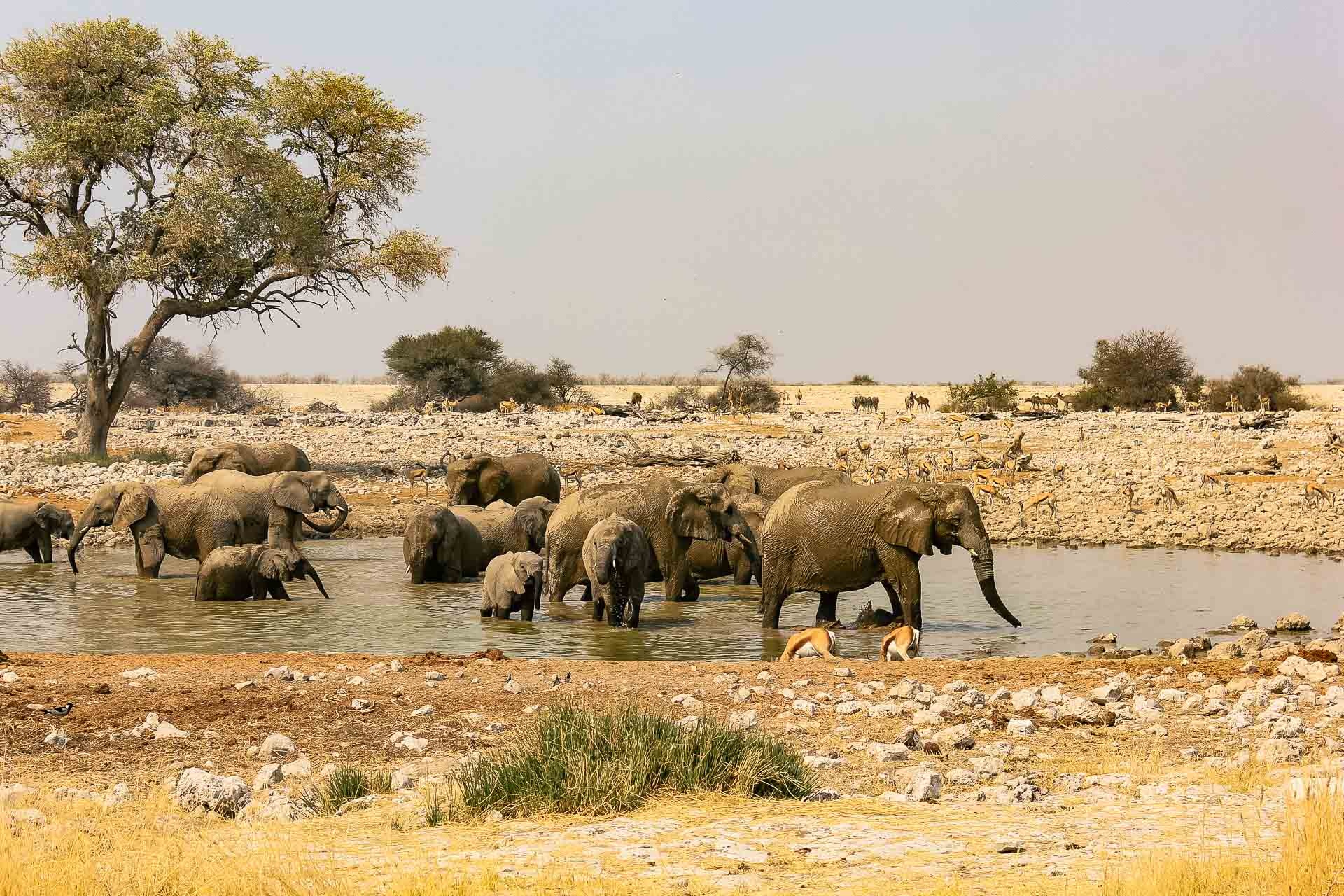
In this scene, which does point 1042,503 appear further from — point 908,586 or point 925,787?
point 925,787

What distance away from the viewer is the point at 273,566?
1814cm

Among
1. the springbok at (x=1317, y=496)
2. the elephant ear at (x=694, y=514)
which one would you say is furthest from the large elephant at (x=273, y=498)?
the springbok at (x=1317, y=496)

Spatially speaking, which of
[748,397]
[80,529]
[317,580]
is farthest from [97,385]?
[748,397]

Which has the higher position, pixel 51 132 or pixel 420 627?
pixel 51 132

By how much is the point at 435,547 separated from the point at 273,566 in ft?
7.33

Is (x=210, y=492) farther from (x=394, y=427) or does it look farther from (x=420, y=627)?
(x=394, y=427)

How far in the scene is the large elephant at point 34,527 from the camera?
855 inches

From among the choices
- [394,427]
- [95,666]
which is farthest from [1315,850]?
[394,427]

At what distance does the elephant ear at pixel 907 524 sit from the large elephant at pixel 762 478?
408 cm

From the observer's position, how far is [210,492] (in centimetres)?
2094

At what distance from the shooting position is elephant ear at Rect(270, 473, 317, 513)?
21.5 m

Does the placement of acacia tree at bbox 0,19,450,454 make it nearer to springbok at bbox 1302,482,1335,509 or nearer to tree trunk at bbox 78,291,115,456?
tree trunk at bbox 78,291,115,456

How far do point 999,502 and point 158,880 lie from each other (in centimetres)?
2319

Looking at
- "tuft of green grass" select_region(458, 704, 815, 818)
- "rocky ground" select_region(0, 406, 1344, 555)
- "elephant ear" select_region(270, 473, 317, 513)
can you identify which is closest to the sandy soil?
"rocky ground" select_region(0, 406, 1344, 555)
